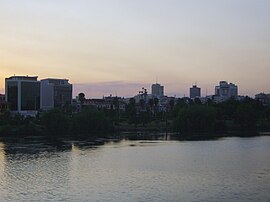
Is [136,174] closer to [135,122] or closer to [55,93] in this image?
[135,122]

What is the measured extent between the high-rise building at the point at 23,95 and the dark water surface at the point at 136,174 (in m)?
55.0

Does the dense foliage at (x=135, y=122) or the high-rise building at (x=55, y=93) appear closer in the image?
the dense foliage at (x=135, y=122)

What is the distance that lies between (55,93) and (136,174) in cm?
9819

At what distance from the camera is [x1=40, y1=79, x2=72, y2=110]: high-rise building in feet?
328

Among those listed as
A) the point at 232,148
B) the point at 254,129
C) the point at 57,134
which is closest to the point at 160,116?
the point at 254,129

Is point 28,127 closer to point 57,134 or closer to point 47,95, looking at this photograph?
point 57,134

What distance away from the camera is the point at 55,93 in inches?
4710

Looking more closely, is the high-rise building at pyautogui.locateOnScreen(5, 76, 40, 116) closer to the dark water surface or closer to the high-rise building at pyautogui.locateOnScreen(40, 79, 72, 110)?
the high-rise building at pyautogui.locateOnScreen(40, 79, 72, 110)

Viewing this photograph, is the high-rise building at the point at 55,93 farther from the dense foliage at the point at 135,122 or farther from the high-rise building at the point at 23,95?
the dense foliage at the point at 135,122

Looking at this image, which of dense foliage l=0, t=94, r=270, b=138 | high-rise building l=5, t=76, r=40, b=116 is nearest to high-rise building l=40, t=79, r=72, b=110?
high-rise building l=5, t=76, r=40, b=116

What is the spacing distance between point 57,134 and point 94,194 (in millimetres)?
37196

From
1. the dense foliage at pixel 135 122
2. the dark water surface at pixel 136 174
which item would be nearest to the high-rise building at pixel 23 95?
the dense foliage at pixel 135 122

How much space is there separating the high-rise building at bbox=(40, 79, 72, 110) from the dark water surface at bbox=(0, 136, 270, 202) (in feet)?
212

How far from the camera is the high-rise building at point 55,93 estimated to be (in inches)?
3932
